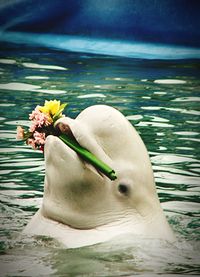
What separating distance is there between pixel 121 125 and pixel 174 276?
1.11 m

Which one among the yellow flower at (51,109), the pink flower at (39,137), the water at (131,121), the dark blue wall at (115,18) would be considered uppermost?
the dark blue wall at (115,18)

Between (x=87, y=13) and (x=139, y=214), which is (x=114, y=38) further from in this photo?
(x=139, y=214)

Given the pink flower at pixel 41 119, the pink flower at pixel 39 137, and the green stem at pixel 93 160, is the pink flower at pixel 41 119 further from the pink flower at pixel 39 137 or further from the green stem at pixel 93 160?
the green stem at pixel 93 160

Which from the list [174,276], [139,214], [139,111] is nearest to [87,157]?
[139,214]

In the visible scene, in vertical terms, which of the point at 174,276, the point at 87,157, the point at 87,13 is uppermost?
the point at 87,13

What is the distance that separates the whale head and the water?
0.20m

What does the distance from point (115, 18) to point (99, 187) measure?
8.18 metres

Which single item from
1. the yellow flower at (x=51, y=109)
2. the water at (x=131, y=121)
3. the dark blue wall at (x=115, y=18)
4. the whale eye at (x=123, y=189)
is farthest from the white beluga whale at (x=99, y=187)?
the dark blue wall at (x=115, y=18)

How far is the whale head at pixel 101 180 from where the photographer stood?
250 inches

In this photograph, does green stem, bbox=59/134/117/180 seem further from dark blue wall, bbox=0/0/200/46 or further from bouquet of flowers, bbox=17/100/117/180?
dark blue wall, bbox=0/0/200/46

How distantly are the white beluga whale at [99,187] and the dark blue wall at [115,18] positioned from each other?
7586 millimetres

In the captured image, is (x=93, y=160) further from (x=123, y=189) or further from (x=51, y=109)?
(x=51, y=109)

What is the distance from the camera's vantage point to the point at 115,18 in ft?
46.9

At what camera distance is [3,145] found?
10445mm
